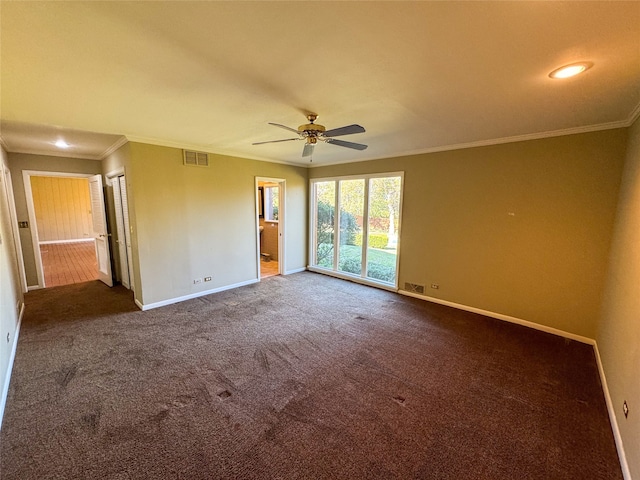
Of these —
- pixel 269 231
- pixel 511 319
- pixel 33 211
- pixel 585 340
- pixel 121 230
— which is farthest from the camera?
pixel 269 231

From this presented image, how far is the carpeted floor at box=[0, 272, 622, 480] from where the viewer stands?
63.3 inches

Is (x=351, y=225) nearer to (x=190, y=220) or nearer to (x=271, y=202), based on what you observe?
(x=190, y=220)

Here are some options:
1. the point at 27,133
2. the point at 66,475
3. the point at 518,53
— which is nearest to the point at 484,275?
the point at 518,53

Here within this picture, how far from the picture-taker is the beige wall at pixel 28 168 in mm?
4434

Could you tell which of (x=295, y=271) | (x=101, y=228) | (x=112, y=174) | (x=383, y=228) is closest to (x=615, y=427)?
(x=383, y=228)

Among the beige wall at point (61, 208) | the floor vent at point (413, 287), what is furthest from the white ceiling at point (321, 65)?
the beige wall at point (61, 208)

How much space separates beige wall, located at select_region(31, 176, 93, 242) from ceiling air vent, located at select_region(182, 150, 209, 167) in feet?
25.6

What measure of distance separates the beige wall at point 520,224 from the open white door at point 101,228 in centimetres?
530

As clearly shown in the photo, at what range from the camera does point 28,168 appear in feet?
14.8

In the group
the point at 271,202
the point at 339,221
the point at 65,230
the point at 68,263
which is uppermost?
the point at 271,202

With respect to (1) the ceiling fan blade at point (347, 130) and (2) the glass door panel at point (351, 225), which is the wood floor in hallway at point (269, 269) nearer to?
(2) the glass door panel at point (351, 225)

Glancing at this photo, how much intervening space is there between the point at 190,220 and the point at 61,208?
8.74m

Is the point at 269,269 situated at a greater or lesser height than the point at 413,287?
lesser

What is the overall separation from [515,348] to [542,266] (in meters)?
1.13
